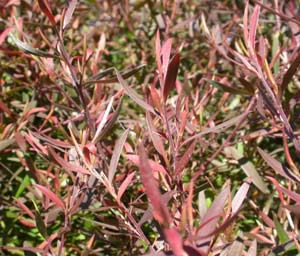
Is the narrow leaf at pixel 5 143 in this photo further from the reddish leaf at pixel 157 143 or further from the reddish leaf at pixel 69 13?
the reddish leaf at pixel 157 143

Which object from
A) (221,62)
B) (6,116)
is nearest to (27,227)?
(6,116)

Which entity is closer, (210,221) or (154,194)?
(154,194)

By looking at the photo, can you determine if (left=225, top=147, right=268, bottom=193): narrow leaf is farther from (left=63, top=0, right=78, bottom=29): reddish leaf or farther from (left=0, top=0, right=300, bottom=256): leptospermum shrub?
(left=63, top=0, right=78, bottom=29): reddish leaf

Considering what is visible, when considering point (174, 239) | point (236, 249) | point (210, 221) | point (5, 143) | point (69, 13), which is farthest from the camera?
point (5, 143)

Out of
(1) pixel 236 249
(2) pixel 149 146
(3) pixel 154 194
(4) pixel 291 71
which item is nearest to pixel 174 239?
(3) pixel 154 194

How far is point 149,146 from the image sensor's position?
1.03 metres

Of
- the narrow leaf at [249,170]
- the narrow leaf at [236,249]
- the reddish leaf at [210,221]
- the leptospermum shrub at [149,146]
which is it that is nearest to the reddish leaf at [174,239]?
the leptospermum shrub at [149,146]

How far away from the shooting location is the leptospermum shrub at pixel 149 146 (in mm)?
682

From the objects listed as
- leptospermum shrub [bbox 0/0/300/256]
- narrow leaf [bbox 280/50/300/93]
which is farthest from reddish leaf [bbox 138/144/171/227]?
narrow leaf [bbox 280/50/300/93]

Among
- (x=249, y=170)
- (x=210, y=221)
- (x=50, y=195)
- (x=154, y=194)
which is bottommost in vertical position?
(x=249, y=170)

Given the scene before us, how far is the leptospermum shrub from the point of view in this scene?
0.68 meters

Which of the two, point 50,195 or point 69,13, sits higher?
point 69,13

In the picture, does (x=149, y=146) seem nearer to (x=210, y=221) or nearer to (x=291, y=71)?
(x=291, y=71)

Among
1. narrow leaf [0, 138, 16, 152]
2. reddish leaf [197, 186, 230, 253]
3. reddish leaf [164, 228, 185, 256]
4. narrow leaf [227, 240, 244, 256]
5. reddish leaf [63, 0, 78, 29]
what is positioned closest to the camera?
reddish leaf [164, 228, 185, 256]
